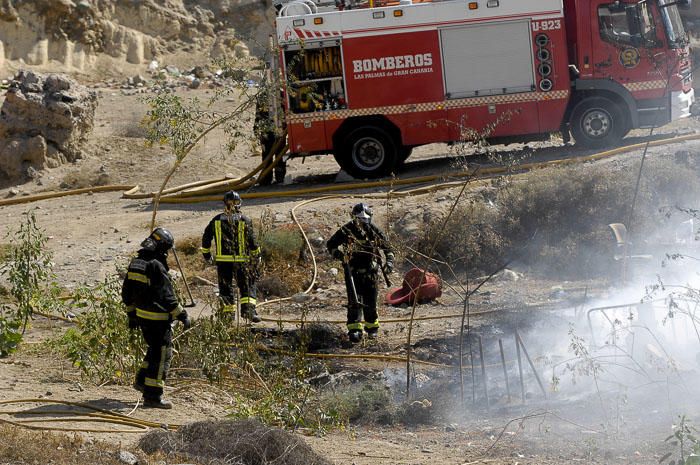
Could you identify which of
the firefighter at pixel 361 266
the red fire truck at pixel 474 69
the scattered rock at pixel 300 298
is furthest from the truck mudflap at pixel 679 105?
the firefighter at pixel 361 266

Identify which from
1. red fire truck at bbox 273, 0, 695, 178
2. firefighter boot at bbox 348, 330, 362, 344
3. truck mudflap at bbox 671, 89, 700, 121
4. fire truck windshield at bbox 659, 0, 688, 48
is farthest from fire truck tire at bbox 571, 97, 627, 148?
firefighter boot at bbox 348, 330, 362, 344

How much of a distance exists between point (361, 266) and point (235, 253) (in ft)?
4.53

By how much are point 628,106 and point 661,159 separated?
2103 mm

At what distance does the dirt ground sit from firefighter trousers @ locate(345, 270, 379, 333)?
0.25 metres

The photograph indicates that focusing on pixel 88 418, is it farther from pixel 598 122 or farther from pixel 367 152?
pixel 598 122

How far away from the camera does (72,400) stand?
29.5 feet

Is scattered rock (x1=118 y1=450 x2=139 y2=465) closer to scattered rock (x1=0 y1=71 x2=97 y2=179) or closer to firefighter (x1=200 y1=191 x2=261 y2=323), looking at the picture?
firefighter (x1=200 y1=191 x2=261 y2=323)

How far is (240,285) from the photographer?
39.7ft

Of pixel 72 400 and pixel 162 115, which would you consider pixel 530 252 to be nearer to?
pixel 162 115

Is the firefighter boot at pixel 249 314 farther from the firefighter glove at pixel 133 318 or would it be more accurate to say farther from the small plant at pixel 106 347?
the firefighter glove at pixel 133 318

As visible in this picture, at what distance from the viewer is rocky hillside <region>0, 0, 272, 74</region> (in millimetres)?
26453

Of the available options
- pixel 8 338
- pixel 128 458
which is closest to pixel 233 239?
pixel 8 338

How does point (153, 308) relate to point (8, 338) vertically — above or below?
above

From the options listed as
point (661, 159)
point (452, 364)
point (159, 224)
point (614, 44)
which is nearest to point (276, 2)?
point (159, 224)
